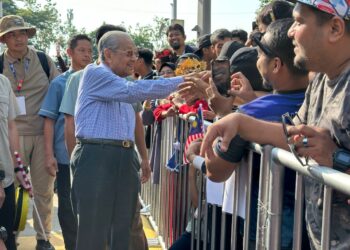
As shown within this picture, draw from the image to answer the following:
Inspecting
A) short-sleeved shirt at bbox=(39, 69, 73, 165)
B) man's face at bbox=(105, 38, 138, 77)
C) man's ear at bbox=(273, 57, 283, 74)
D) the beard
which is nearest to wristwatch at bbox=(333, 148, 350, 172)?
man's ear at bbox=(273, 57, 283, 74)

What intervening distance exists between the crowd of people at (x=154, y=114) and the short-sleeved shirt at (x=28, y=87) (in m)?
0.01

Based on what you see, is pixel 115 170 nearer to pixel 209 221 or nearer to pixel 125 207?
pixel 125 207

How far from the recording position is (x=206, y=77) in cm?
345

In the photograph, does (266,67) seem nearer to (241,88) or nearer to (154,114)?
(241,88)

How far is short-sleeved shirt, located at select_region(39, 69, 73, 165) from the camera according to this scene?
17.4 ft

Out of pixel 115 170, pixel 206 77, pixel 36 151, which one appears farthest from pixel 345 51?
pixel 36 151

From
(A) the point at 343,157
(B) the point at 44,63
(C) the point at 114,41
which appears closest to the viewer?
(A) the point at 343,157

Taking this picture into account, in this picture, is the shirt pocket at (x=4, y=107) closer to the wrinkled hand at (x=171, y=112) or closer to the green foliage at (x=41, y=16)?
the wrinkled hand at (x=171, y=112)

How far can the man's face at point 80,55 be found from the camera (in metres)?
5.39

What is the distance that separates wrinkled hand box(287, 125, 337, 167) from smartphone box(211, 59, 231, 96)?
35.4 inches

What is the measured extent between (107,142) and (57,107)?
136 cm

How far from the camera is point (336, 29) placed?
1.87m

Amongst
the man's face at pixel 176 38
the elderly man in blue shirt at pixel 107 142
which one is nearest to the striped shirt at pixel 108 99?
the elderly man in blue shirt at pixel 107 142


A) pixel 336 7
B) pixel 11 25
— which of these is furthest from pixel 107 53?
pixel 336 7
